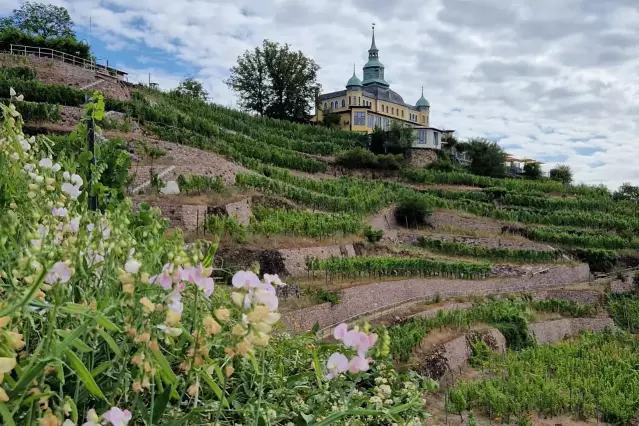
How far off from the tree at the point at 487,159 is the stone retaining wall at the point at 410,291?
46.5 feet

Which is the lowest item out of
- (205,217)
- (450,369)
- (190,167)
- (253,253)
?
(450,369)

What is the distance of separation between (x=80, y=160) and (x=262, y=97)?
40.8 metres

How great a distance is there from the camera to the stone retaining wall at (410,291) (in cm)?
1159

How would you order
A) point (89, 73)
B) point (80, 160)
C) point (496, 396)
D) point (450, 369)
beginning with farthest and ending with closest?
point (89, 73), point (450, 369), point (496, 396), point (80, 160)

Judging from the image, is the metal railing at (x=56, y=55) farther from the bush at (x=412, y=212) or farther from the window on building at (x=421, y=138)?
the window on building at (x=421, y=138)

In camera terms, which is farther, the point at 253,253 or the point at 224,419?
the point at 253,253

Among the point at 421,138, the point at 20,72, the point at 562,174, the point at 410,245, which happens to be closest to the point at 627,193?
the point at 562,174

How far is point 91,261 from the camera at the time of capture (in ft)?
4.34

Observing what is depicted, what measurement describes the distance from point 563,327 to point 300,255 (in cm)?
847

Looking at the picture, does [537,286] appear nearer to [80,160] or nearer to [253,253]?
[253,253]

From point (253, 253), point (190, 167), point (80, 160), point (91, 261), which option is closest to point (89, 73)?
point (190, 167)

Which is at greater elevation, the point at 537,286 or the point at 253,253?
the point at 253,253

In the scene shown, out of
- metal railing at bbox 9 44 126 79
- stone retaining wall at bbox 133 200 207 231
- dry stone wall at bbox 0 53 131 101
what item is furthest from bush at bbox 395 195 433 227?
metal railing at bbox 9 44 126 79

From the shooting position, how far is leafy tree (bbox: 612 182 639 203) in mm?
32812
